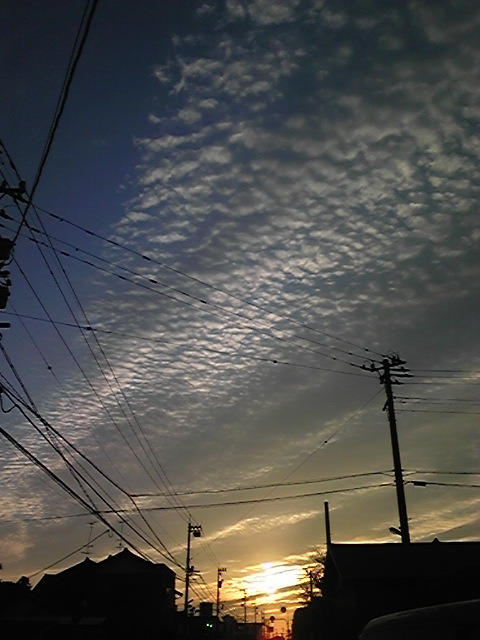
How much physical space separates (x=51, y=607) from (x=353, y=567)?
21257 mm

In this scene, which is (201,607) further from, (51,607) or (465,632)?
(465,632)

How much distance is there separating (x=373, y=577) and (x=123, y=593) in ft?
103

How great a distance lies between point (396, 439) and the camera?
23.6m

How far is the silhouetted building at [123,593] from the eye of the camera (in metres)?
49.8

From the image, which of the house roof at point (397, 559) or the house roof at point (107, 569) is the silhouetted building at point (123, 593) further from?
the house roof at point (397, 559)

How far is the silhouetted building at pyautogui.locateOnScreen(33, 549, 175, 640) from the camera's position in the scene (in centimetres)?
4978

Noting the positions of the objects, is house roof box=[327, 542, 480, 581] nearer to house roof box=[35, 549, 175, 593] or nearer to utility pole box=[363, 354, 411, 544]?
utility pole box=[363, 354, 411, 544]

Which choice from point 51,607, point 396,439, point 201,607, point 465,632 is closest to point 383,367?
point 396,439

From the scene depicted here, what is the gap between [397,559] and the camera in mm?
31922

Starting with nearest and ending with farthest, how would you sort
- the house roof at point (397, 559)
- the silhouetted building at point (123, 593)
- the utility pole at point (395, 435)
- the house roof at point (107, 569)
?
1. the utility pole at point (395, 435)
2. the house roof at point (397, 559)
3. the silhouetted building at point (123, 593)
4. the house roof at point (107, 569)

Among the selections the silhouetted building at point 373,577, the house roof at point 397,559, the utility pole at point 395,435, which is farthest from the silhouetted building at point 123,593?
the utility pole at point 395,435

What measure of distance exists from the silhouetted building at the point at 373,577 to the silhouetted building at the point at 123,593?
70.6 ft

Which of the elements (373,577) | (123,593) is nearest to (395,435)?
(373,577)

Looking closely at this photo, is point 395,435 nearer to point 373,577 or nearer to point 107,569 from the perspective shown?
point 373,577
